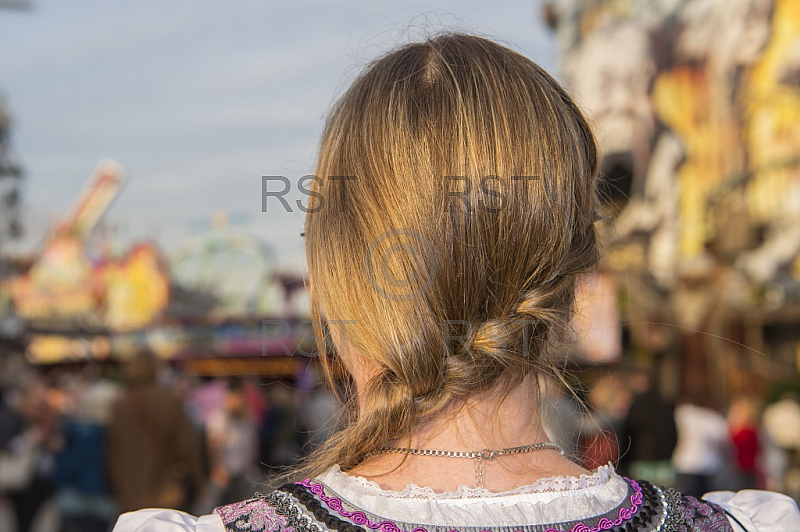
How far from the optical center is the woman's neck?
107cm

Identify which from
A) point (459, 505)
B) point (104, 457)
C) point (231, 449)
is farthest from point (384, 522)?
point (231, 449)

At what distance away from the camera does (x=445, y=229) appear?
100 cm

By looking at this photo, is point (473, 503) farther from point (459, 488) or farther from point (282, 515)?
point (282, 515)

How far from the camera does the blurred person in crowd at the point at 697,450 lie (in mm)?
6262

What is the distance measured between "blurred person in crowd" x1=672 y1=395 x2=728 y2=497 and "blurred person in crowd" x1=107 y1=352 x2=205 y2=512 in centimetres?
370

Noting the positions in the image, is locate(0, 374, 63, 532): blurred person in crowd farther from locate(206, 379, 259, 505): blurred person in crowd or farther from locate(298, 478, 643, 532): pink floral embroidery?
locate(298, 478, 643, 532): pink floral embroidery

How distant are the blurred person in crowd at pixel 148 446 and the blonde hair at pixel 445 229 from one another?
4204 mm

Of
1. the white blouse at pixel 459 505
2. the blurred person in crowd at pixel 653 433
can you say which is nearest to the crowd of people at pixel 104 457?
the blurred person in crowd at pixel 653 433

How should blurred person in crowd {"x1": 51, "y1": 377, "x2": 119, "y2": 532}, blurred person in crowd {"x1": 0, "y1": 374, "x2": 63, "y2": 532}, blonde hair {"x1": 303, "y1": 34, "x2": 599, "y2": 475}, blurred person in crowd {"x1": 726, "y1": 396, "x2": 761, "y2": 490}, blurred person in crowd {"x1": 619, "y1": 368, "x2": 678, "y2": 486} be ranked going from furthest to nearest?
blurred person in crowd {"x1": 726, "y1": 396, "x2": 761, "y2": 490}
blurred person in crowd {"x1": 619, "y1": 368, "x2": 678, "y2": 486}
blurred person in crowd {"x1": 0, "y1": 374, "x2": 63, "y2": 532}
blurred person in crowd {"x1": 51, "y1": 377, "x2": 119, "y2": 532}
blonde hair {"x1": 303, "y1": 34, "x2": 599, "y2": 475}

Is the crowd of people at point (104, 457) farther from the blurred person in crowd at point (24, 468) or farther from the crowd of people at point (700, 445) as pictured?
the crowd of people at point (700, 445)

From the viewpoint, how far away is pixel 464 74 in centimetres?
108

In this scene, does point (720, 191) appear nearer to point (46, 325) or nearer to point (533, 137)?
point (533, 137)

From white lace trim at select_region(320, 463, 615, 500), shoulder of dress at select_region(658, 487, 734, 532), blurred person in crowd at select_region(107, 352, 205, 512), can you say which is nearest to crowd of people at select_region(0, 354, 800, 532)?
blurred person in crowd at select_region(107, 352, 205, 512)

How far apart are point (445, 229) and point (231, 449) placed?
7.38 meters
